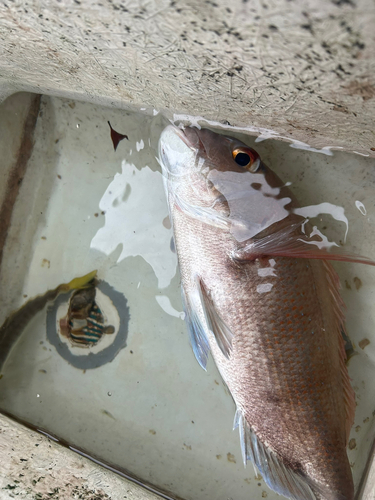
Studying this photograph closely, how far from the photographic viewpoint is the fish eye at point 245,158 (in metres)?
1.25

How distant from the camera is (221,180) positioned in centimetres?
123

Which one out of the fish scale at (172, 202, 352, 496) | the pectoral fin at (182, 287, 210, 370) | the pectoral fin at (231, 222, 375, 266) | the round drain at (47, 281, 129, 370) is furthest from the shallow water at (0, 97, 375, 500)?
the pectoral fin at (231, 222, 375, 266)

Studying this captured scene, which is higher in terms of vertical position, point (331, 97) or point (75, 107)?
point (75, 107)

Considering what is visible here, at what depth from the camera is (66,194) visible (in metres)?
2.01

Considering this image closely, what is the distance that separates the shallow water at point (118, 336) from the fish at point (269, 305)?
48 centimetres

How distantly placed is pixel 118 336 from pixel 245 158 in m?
1.29

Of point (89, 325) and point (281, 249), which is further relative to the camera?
point (89, 325)

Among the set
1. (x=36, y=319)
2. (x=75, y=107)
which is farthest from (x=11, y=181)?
(x=36, y=319)

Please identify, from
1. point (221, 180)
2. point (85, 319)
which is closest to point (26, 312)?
point (85, 319)

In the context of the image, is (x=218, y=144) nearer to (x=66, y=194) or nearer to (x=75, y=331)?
(x=66, y=194)

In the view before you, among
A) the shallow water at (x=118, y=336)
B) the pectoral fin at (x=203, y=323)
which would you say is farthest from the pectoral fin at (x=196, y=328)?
the shallow water at (x=118, y=336)

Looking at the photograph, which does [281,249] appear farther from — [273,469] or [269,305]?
[273,469]

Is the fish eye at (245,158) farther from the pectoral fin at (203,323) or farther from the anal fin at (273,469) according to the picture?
the anal fin at (273,469)

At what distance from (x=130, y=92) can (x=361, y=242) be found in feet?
3.98
